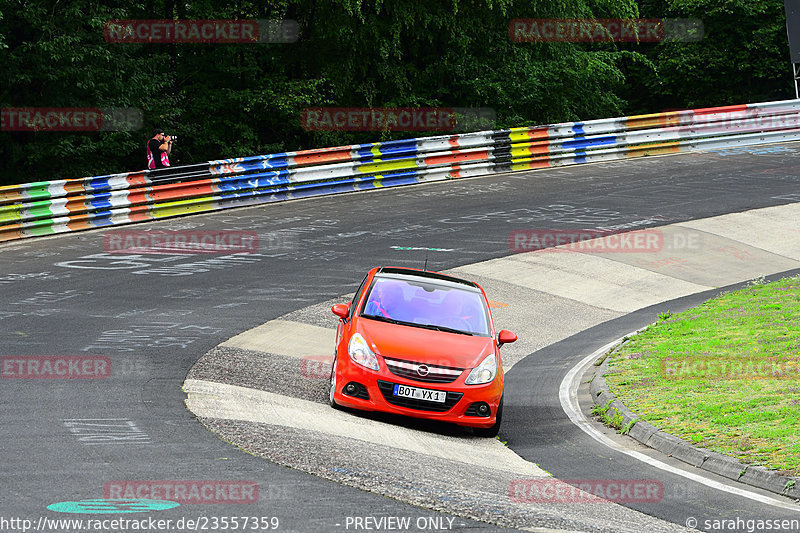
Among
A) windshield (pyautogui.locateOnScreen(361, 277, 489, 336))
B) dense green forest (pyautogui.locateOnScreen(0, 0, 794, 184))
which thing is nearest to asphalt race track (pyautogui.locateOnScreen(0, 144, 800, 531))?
windshield (pyautogui.locateOnScreen(361, 277, 489, 336))

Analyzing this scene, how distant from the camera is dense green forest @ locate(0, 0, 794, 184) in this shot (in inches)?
952

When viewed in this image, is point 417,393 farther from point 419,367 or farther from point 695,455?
point 695,455

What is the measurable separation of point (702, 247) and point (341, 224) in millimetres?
7723

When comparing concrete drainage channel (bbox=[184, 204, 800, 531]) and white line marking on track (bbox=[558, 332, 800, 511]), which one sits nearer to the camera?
concrete drainage channel (bbox=[184, 204, 800, 531])

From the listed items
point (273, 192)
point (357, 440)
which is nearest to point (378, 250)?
point (273, 192)

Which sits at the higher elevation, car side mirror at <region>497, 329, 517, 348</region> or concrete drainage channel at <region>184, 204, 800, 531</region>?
car side mirror at <region>497, 329, 517, 348</region>

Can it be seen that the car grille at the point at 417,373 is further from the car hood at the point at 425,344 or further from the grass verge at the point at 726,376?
the grass verge at the point at 726,376

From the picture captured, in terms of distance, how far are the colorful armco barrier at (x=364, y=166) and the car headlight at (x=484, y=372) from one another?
1252 centimetres

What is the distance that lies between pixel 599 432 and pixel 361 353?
283 centimetres

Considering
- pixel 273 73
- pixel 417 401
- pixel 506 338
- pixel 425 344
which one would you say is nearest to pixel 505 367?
pixel 506 338

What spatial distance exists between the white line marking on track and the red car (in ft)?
3.99

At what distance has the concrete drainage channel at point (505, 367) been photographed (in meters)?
7.78

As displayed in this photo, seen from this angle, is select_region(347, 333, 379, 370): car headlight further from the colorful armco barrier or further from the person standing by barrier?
the person standing by barrier

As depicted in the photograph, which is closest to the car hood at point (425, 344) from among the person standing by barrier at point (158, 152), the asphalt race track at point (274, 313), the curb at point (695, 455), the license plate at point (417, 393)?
the license plate at point (417, 393)
